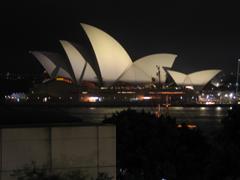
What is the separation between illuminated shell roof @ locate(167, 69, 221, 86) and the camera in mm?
73938

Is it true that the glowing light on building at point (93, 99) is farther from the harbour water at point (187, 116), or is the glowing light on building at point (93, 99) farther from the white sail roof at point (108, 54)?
the harbour water at point (187, 116)

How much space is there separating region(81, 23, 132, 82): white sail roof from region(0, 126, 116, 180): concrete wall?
1851 inches

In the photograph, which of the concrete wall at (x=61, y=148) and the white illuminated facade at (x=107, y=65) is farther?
the white illuminated facade at (x=107, y=65)

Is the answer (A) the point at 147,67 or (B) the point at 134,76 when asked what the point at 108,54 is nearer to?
(A) the point at 147,67

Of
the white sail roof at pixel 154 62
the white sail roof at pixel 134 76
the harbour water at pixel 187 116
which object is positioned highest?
the white sail roof at pixel 154 62

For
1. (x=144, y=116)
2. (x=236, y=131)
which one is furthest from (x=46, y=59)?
(x=236, y=131)

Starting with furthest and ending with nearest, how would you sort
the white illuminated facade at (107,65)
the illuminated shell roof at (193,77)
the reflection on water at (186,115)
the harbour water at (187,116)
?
1. the illuminated shell roof at (193,77)
2. the white illuminated facade at (107,65)
3. the reflection on water at (186,115)
4. the harbour water at (187,116)

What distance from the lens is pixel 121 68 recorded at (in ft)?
216

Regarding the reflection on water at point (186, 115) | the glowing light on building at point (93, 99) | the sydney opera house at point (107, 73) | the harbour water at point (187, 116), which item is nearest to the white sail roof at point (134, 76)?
the sydney opera house at point (107, 73)

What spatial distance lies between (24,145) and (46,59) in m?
60.7

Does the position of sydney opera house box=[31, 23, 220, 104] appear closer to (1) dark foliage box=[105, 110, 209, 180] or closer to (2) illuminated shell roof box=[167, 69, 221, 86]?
(2) illuminated shell roof box=[167, 69, 221, 86]

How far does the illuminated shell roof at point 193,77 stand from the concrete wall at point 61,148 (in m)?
66.2

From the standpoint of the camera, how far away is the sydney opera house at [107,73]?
2352 inches

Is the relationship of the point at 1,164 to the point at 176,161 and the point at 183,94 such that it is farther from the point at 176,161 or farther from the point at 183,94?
the point at 183,94
